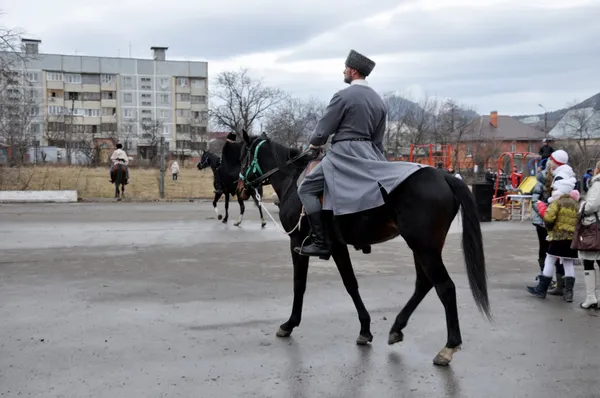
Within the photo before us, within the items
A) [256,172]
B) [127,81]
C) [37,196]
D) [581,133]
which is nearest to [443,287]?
[256,172]

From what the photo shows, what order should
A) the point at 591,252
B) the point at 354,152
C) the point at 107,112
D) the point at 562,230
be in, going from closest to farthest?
the point at 354,152, the point at 591,252, the point at 562,230, the point at 107,112

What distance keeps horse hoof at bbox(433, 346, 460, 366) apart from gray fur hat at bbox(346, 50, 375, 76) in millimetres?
2884

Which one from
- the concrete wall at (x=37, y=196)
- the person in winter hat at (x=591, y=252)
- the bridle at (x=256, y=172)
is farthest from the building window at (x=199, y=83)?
the person in winter hat at (x=591, y=252)

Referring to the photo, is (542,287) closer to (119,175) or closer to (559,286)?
(559,286)

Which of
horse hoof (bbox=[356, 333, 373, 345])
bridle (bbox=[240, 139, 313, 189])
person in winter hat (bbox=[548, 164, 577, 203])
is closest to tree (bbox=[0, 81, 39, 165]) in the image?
bridle (bbox=[240, 139, 313, 189])

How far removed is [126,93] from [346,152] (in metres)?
102

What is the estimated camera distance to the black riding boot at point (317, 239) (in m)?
5.86

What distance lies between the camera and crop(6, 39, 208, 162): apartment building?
97.5 metres

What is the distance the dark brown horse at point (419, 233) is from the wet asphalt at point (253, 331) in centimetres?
32

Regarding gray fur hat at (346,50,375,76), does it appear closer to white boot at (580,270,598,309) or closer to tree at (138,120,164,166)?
white boot at (580,270,598,309)

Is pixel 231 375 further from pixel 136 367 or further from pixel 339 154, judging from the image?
pixel 339 154

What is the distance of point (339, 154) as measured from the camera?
5879 millimetres

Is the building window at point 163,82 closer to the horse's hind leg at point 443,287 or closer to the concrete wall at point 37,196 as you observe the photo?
the concrete wall at point 37,196

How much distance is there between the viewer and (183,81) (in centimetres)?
10431
